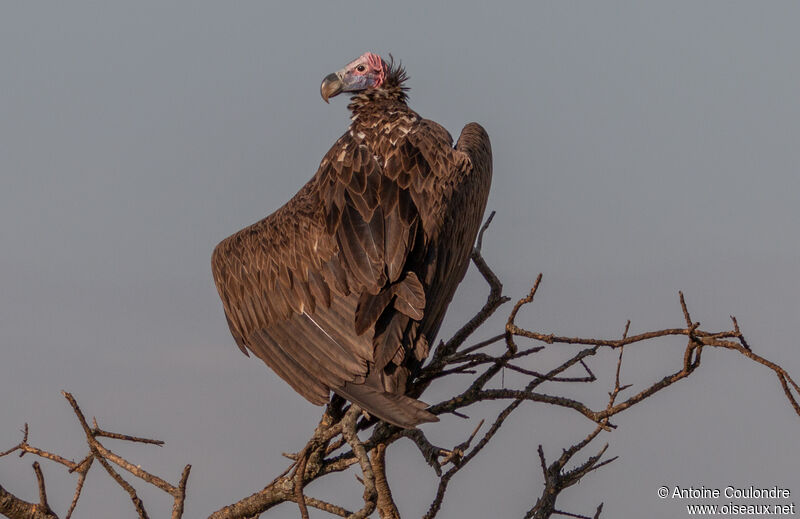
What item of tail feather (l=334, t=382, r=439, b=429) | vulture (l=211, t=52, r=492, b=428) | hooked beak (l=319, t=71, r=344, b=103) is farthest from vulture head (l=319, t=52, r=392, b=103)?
tail feather (l=334, t=382, r=439, b=429)

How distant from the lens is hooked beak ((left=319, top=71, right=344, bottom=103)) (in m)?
8.12

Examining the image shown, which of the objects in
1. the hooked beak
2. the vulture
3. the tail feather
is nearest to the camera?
the tail feather

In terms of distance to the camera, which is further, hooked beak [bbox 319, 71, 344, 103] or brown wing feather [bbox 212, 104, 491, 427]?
hooked beak [bbox 319, 71, 344, 103]

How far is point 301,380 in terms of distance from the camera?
597 centimetres

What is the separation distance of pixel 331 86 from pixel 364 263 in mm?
2683

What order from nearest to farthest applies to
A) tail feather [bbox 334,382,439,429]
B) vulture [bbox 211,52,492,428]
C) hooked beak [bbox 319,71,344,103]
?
1. tail feather [bbox 334,382,439,429]
2. vulture [bbox 211,52,492,428]
3. hooked beak [bbox 319,71,344,103]

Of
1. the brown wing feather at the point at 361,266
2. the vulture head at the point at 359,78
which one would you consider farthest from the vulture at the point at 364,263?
the vulture head at the point at 359,78

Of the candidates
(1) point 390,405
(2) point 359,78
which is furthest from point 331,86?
(1) point 390,405

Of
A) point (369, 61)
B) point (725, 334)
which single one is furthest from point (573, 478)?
point (369, 61)

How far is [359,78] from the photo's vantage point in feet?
26.8

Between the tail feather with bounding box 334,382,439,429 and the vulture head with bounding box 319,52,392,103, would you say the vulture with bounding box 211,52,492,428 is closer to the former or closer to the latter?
the tail feather with bounding box 334,382,439,429

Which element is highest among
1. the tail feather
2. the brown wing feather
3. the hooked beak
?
the hooked beak

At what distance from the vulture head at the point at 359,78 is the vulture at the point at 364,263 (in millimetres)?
846

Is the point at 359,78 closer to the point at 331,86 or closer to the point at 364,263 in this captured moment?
the point at 331,86
